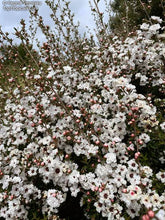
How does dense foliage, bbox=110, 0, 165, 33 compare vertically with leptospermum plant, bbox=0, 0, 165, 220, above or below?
above

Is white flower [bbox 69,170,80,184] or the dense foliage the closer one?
white flower [bbox 69,170,80,184]

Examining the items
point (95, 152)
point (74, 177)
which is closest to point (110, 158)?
point (95, 152)

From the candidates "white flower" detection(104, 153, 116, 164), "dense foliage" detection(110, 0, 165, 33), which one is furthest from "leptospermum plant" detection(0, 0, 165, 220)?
"dense foliage" detection(110, 0, 165, 33)

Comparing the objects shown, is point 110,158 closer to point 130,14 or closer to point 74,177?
point 74,177

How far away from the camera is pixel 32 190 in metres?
2.95

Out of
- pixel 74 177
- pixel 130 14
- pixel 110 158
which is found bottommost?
pixel 74 177

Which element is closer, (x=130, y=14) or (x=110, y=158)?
(x=110, y=158)

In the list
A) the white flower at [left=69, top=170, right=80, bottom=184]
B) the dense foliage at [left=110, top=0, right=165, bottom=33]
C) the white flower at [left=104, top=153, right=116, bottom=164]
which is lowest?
the white flower at [left=69, top=170, right=80, bottom=184]

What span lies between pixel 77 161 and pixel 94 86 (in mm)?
1805

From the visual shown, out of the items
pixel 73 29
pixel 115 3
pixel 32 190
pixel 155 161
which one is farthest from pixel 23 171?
pixel 115 3

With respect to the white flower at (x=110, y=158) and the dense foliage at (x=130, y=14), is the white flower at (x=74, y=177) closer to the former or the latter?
the white flower at (x=110, y=158)

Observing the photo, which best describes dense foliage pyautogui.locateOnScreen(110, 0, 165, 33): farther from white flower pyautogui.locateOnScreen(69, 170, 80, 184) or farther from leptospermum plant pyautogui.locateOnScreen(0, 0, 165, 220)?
white flower pyautogui.locateOnScreen(69, 170, 80, 184)

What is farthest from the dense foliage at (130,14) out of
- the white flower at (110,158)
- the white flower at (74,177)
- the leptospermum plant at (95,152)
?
the white flower at (74,177)

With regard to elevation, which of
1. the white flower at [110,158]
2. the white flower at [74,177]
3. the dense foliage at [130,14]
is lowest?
the white flower at [74,177]
